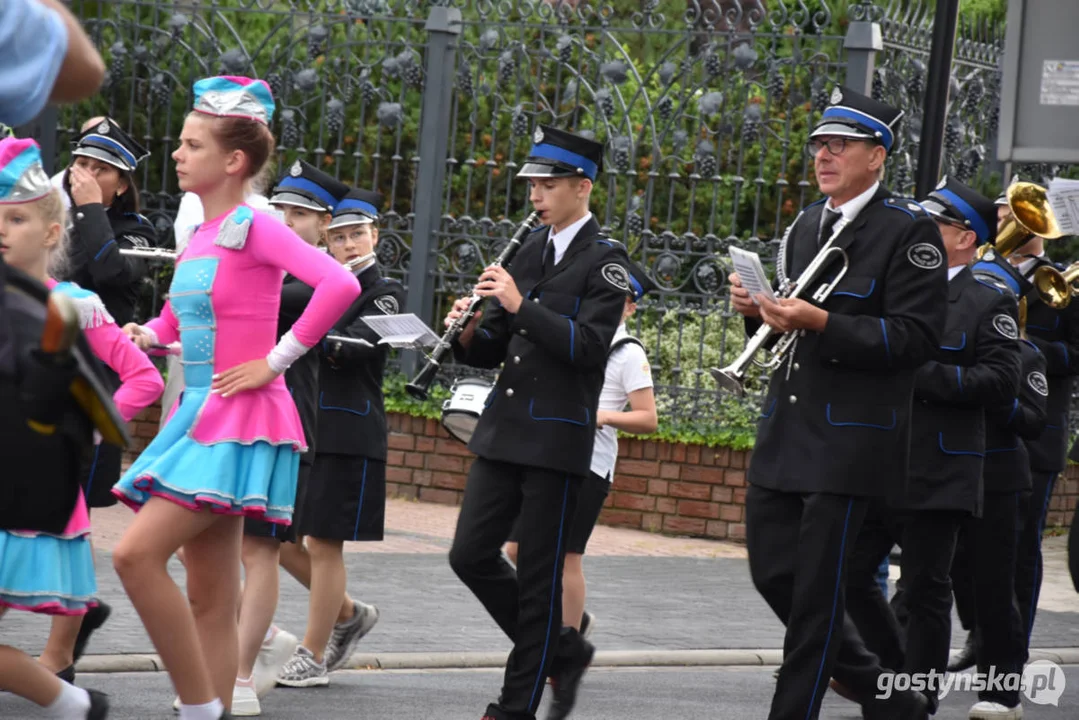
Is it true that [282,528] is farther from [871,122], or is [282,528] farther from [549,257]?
[871,122]

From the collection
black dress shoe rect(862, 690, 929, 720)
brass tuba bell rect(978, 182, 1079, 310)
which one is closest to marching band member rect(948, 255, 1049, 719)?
brass tuba bell rect(978, 182, 1079, 310)

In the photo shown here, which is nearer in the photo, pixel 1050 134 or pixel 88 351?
Answer: pixel 88 351

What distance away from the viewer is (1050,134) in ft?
30.6

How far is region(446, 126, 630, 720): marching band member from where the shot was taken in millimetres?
5863

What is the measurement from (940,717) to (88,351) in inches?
204

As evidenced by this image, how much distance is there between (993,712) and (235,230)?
3.64 metres

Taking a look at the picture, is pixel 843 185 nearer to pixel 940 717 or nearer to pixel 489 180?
pixel 940 717

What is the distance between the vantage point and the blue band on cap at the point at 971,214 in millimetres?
6703

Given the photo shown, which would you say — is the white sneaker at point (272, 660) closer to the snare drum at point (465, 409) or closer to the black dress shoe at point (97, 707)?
the snare drum at point (465, 409)

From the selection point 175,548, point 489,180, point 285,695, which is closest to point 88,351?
point 175,548

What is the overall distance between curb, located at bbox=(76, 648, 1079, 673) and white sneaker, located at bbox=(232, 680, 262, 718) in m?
0.62

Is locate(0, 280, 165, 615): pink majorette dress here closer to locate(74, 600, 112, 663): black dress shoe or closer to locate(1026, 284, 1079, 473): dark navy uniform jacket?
locate(74, 600, 112, 663): black dress shoe

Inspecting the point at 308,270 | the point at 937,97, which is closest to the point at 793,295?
the point at 308,270

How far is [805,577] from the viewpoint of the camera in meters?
5.50
